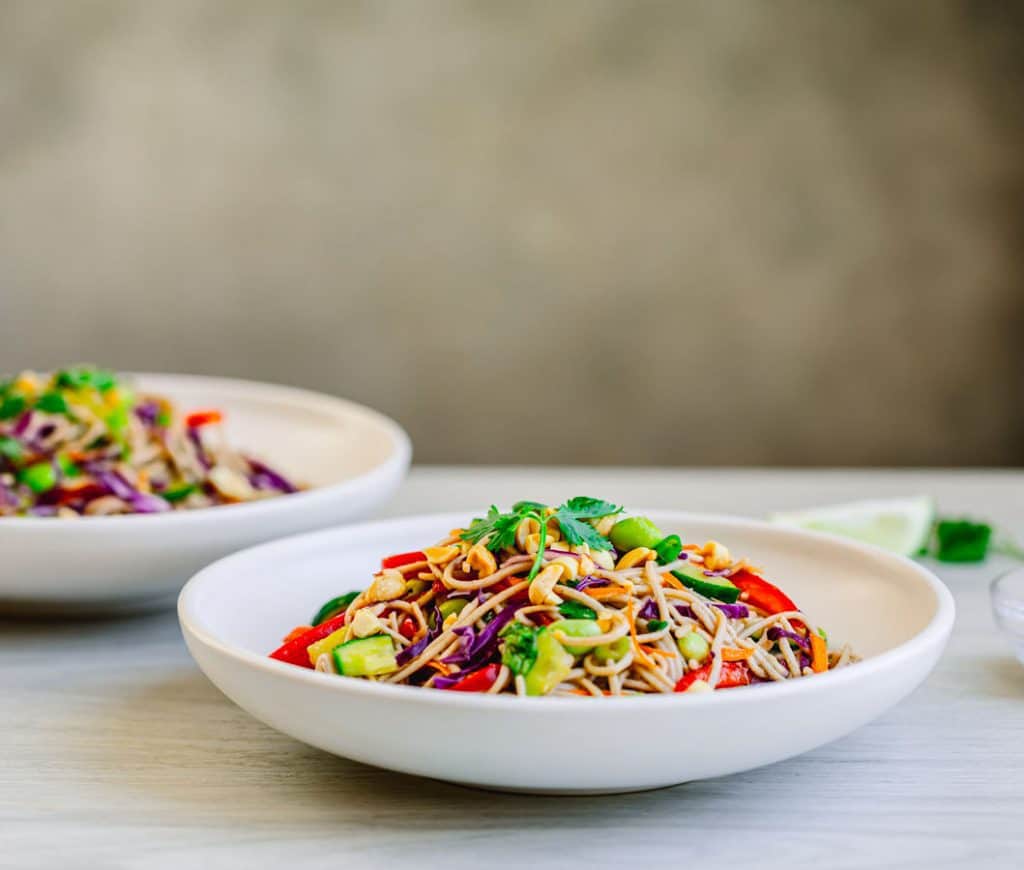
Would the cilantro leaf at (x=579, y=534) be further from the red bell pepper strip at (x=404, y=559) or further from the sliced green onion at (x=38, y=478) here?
the sliced green onion at (x=38, y=478)

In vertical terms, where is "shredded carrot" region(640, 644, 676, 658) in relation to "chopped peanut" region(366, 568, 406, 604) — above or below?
above

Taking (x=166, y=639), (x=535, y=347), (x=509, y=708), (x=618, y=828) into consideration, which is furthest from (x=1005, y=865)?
(x=535, y=347)

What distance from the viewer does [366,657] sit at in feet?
3.46

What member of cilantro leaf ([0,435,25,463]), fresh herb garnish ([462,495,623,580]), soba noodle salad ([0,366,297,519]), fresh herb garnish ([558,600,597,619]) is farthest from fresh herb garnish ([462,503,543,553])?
cilantro leaf ([0,435,25,463])

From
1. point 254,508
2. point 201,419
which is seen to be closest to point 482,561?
point 254,508

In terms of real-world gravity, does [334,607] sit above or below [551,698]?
below

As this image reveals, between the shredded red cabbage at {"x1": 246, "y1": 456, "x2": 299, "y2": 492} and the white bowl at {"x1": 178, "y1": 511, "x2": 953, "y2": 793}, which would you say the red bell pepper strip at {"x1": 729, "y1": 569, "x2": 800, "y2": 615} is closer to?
the white bowl at {"x1": 178, "y1": 511, "x2": 953, "y2": 793}

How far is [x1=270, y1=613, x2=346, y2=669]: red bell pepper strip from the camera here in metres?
1.15

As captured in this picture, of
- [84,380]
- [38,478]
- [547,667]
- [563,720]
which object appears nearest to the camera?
[563,720]

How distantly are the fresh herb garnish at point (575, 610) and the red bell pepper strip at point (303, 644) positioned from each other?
0.23 m

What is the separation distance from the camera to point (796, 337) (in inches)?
144

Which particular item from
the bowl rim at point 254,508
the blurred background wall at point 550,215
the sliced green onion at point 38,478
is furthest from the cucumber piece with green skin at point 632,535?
the blurred background wall at point 550,215

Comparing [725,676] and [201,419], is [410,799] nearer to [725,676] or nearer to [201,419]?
[725,676]

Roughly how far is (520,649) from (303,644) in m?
0.25
